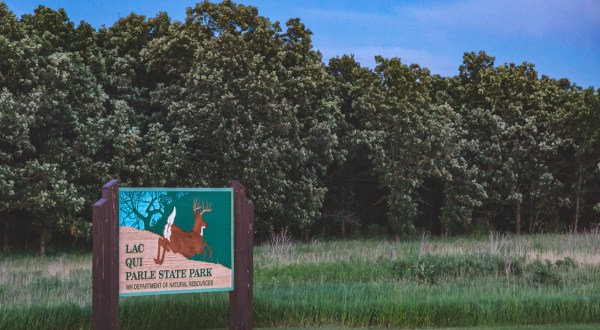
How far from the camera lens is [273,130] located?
31688 mm

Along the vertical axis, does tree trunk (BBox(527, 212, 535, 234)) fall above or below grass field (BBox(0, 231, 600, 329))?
below

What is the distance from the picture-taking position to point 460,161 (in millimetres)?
38000

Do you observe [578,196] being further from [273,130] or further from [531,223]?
[273,130]

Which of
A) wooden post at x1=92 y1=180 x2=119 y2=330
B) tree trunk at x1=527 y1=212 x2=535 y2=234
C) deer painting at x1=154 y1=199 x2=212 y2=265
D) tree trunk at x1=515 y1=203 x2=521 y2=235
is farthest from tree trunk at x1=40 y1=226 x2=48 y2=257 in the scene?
tree trunk at x1=527 y1=212 x2=535 y2=234

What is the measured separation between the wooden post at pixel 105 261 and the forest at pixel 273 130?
17.4 metres

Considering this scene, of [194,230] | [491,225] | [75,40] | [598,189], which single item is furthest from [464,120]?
[194,230]

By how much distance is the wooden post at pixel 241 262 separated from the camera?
34.3ft

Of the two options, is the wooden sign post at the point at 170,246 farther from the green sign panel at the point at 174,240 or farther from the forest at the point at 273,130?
the forest at the point at 273,130

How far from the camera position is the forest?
28.1m

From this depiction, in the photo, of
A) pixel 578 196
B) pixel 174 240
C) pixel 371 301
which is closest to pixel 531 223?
pixel 578 196

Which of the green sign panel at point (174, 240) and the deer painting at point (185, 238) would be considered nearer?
the green sign panel at point (174, 240)

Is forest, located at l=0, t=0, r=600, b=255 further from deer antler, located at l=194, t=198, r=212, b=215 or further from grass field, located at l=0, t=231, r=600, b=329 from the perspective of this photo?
deer antler, located at l=194, t=198, r=212, b=215

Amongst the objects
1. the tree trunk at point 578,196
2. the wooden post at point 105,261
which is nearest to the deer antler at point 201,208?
the wooden post at point 105,261

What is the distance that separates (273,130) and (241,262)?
70.2ft
